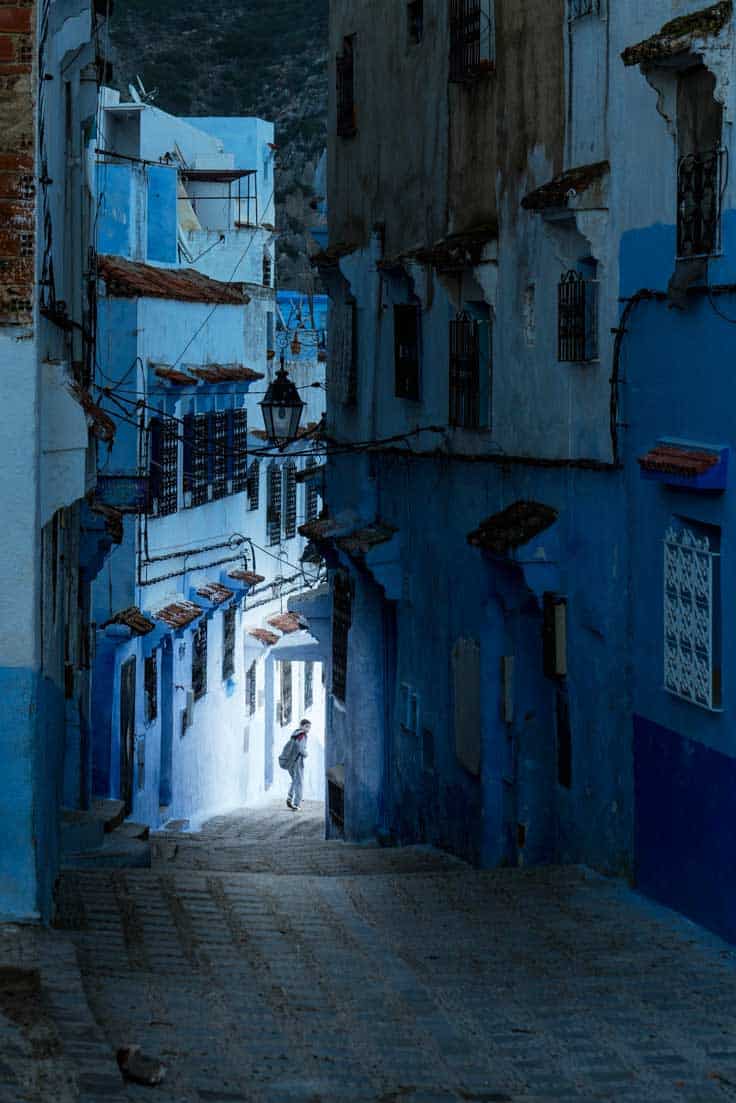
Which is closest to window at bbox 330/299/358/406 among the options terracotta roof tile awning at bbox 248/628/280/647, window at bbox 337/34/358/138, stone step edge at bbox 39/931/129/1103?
window at bbox 337/34/358/138

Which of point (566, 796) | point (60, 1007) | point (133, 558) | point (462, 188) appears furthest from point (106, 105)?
point (60, 1007)

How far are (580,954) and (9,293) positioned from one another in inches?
192

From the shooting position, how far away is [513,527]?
580 inches

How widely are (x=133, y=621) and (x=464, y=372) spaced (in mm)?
8023

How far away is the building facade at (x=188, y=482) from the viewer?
24.5 m

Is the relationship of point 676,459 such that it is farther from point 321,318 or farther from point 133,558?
point 321,318

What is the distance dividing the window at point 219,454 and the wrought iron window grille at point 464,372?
11531 mm

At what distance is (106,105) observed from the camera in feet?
99.0

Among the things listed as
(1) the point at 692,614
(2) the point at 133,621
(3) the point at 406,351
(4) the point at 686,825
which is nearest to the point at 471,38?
(3) the point at 406,351

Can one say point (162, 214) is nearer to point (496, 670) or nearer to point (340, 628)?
point (340, 628)

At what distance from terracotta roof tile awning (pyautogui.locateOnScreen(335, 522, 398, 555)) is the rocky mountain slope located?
4610 centimetres

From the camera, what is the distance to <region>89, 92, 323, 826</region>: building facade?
24.5m

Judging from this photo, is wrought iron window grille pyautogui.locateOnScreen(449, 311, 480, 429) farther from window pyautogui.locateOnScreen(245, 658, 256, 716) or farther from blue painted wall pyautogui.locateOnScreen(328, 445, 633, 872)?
window pyautogui.locateOnScreen(245, 658, 256, 716)

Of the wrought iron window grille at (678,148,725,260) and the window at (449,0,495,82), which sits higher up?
the window at (449,0,495,82)
